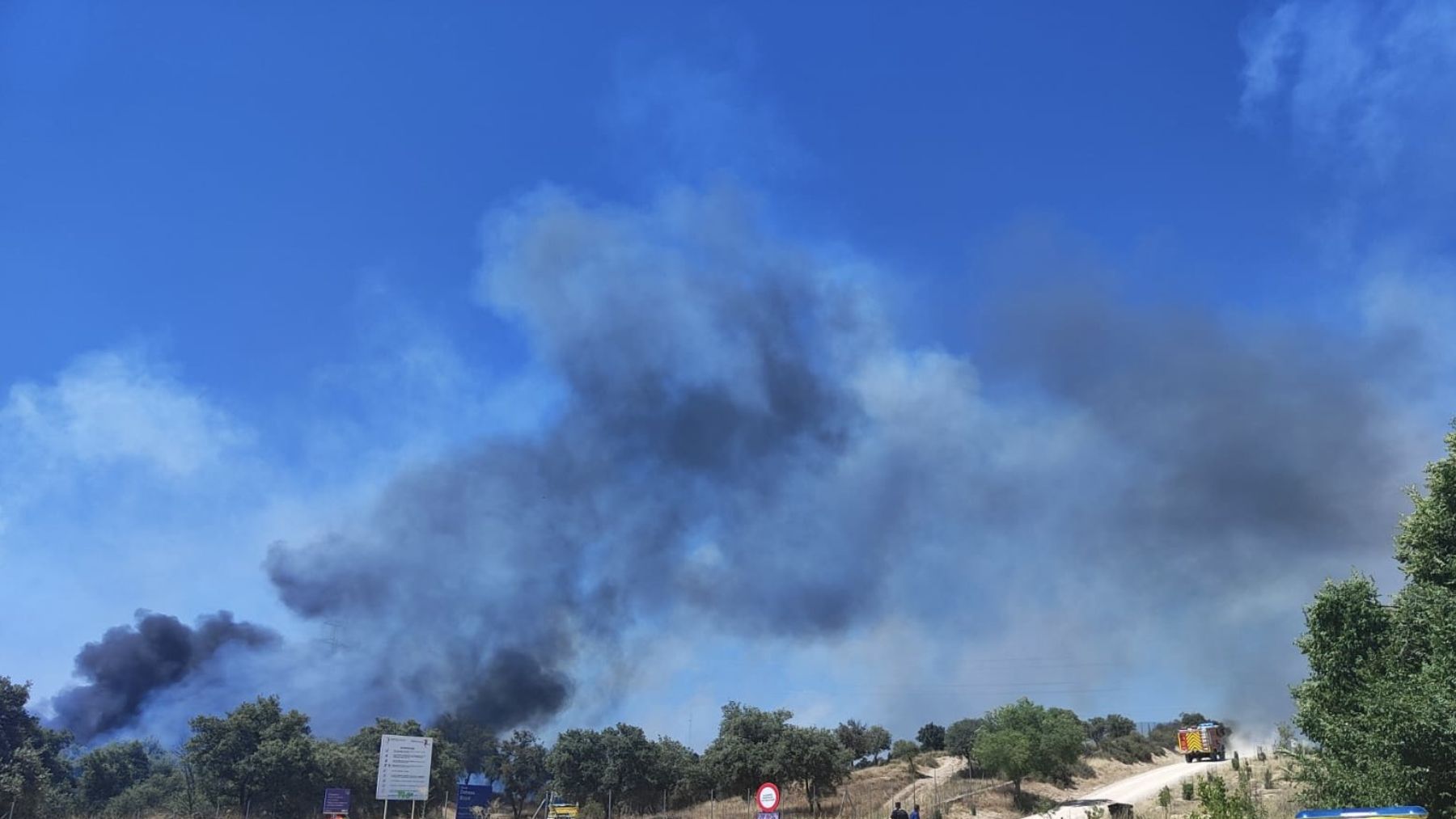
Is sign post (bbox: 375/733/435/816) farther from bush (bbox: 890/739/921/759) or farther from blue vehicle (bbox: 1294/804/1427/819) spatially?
bush (bbox: 890/739/921/759)

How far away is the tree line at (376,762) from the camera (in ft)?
219

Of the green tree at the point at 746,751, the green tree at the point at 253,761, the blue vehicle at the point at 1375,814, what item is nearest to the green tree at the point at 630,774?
the green tree at the point at 746,751

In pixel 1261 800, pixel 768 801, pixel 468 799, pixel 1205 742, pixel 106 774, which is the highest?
pixel 106 774

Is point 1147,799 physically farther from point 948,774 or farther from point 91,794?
point 91,794

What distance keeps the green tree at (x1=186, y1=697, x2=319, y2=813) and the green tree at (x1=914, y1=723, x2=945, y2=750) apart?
64667mm

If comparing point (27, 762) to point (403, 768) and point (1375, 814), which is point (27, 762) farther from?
point (1375, 814)

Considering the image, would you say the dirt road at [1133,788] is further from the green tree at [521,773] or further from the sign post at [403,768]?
the green tree at [521,773]

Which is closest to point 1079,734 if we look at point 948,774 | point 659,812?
point 948,774

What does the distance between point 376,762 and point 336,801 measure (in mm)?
42345

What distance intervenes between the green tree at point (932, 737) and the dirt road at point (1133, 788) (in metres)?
27.3

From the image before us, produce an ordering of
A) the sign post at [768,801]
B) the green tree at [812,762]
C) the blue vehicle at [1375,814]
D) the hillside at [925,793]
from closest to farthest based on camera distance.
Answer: the blue vehicle at [1375,814]
the sign post at [768,801]
the hillside at [925,793]
the green tree at [812,762]

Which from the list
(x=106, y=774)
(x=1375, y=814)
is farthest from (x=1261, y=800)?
(x=106, y=774)

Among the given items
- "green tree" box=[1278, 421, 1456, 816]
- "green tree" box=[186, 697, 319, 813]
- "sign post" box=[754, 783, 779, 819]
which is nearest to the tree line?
"green tree" box=[186, 697, 319, 813]

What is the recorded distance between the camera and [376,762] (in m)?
79.1
